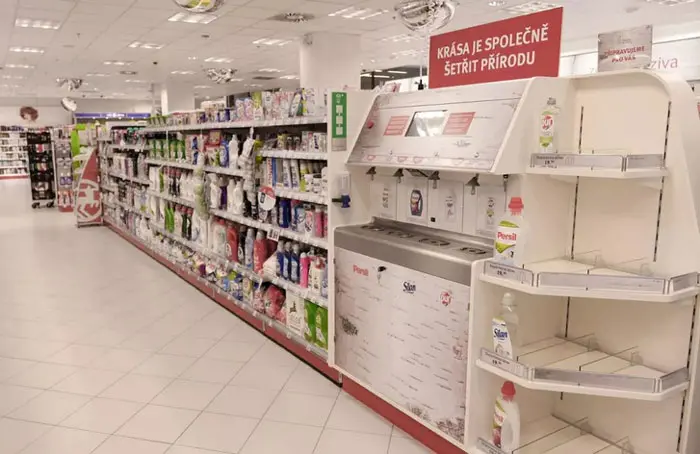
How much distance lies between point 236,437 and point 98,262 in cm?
533

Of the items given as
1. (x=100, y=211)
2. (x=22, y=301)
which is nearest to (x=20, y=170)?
(x=100, y=211)

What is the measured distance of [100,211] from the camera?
10.9 meters

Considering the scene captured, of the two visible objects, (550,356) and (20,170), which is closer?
(550,356)

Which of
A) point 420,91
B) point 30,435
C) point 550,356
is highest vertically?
point 420,91

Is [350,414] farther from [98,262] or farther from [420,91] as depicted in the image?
[98,262]

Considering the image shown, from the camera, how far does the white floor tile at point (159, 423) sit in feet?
10.5

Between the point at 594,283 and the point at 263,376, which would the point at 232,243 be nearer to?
the point at 263,376

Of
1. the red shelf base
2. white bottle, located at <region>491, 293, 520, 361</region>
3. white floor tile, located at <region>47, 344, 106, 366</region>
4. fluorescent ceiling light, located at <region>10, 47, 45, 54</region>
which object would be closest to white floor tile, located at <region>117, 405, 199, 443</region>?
the red shelf base

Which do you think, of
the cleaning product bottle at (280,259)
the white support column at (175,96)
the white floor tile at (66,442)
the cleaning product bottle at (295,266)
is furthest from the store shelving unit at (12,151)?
the white floor tile at (66,442)

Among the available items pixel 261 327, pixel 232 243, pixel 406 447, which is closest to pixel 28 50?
pixel 232 243

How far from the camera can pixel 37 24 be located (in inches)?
376

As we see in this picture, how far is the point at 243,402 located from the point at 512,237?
2.15m

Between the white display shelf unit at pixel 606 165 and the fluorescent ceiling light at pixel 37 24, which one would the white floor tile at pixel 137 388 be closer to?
the white display shelf unit at pixel 606 165

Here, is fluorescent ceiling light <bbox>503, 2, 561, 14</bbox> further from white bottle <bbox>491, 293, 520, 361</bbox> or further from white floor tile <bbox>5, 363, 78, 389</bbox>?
white floor tile <bbox>5, 363, 78, 389</bbox>
